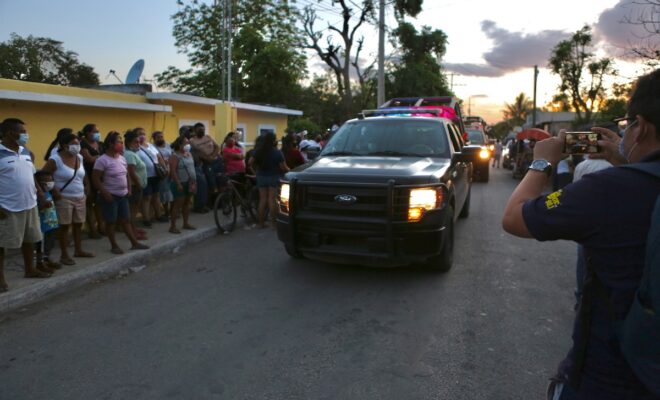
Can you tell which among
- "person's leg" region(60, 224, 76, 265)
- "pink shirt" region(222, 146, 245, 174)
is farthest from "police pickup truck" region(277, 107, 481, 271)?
"pink shirt" region(222, 146, 245, 174)

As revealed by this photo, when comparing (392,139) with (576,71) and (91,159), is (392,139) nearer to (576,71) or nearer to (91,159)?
(91,159)

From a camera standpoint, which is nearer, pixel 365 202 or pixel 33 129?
pixel 365 202

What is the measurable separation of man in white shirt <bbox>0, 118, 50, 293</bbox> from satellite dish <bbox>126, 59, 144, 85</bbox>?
9599 millimetres

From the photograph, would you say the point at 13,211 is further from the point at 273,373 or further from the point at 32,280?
the point at 273,373

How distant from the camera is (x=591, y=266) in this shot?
158cm

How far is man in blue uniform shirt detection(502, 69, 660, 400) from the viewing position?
1469 mm

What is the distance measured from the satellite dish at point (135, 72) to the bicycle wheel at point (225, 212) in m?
7.28

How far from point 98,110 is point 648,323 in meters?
9.81

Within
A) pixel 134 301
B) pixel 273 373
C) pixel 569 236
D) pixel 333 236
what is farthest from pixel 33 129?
pixel 569 236

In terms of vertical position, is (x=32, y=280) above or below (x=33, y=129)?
below

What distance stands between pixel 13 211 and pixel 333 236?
10.7ft

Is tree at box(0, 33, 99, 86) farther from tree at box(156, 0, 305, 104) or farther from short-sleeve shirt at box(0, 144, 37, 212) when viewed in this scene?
short-sleeve shirt at box(0, 144, 37, 212)

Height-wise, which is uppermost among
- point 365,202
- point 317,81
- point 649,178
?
point 317,81

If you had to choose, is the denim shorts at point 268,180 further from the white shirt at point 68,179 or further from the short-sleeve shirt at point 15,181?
the short-sleeve shirt at point 15,181
